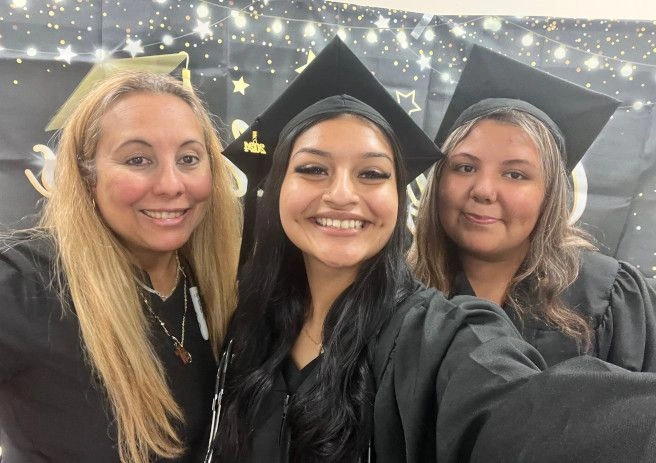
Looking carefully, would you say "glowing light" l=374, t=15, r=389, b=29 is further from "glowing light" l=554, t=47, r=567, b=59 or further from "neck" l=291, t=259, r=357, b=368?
"neck" l=291, t=259, r=357, b=368

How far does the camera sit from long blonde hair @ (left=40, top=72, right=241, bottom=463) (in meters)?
1.17

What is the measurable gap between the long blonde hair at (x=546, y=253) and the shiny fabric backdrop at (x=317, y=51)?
91 centimetres

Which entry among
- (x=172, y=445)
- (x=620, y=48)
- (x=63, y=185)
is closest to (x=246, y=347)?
(x=172, y=445)

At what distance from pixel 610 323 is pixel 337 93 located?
1.07m

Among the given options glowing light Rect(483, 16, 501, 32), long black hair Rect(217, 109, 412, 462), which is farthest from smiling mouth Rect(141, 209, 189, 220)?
glowing light Rect(483, 16, 501, 32)

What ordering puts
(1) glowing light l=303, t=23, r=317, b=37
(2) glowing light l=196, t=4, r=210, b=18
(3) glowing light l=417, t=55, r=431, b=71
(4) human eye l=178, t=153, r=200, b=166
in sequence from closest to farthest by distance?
(4) human eye l=178, t=153, r=200, b=166, (2) glowing light l=196, t=4, r=210, b=18, (1) glowing light l=303, t=23, r=317, b=37, (3) glowing light l=417, t=55, r=431, b=71

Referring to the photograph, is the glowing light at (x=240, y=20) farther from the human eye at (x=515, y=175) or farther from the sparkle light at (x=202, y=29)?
the human eye at (x=515, y=175)

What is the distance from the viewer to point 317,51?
2184 mm

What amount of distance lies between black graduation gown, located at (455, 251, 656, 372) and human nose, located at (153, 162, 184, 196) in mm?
1113

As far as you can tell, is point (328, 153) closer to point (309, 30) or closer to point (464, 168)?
point (464, 168)

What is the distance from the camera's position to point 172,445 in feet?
4.08

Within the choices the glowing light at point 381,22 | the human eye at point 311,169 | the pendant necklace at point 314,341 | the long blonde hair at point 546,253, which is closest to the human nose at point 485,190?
the long blonde hair at point 546,253

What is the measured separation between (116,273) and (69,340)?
0.22 m

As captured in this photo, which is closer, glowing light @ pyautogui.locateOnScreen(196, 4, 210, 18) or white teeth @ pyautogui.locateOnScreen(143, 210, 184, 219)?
white teeth @ pyautogui.locateOnScreen(143, 210, 184, 219)
